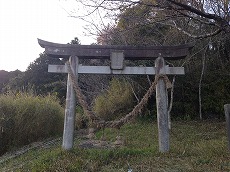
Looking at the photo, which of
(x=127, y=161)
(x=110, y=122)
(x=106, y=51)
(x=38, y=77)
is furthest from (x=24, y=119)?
(x=38, y=77)

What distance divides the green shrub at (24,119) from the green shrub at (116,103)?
3.37 metres

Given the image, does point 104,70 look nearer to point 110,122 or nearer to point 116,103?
point 110,122

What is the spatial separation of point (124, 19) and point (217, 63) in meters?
9.15

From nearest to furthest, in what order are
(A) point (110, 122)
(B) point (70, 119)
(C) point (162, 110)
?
(A) point (110, 122) → (B) point (70, 119) → (C) point (162, 110)

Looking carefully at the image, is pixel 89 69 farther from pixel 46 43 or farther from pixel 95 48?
pixel 46 43

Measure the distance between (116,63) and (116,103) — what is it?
7915mm

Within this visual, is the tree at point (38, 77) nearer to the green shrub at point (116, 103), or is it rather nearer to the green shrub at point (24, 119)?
the green shrub at point (116, 103)

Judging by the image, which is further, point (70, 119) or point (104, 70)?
point (104, 70)

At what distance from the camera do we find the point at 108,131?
11047mm

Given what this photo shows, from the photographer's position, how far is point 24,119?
29.0ft

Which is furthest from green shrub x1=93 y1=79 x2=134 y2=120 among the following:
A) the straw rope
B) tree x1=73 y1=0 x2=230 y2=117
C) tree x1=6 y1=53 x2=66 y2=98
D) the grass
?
tree x1=6 y1=53 x2=66 y2=98

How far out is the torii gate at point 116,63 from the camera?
5.82 m

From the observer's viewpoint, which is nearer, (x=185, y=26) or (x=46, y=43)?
(x=46, y=43)

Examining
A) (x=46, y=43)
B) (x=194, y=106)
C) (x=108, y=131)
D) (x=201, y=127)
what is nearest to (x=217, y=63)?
(x=194, y=106)
